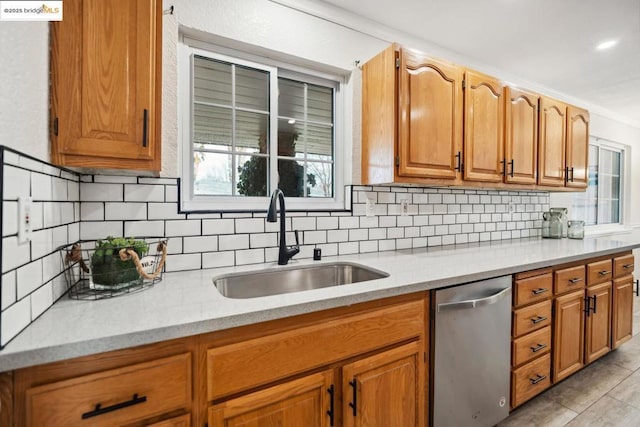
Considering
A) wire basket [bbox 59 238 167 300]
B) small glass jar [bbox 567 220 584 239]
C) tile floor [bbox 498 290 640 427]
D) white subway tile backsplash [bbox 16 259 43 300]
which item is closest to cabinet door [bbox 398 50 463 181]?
wire basket [bbox 59 238 167 300]

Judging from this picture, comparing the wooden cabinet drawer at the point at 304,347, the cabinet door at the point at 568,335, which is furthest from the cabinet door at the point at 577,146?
the wooden cabinet drawer at the point at 304,347

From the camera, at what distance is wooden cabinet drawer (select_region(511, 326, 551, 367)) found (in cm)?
171

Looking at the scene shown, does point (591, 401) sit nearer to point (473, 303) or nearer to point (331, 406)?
point (473, 303)

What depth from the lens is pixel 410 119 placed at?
1.80 meters

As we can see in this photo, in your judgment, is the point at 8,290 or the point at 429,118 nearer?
the point at 8,290

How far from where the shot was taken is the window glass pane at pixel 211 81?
165 centimetres

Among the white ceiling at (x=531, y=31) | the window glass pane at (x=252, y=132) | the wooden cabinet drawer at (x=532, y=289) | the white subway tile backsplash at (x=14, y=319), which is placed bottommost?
the wooden cabinet drawer at (x=532, y=289)

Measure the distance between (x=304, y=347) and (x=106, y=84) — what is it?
114 centimetres

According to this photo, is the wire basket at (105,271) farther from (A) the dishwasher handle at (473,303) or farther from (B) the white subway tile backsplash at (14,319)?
(A) the dishwasher handle at (473,303)

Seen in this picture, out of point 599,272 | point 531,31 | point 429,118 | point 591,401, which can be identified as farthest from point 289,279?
point 531,31

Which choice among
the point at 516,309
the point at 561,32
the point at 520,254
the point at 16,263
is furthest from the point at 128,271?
the point at 561,32

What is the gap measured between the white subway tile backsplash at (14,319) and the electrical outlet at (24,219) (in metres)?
0.16

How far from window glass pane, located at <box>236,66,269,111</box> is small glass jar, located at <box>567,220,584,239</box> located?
3.16 m

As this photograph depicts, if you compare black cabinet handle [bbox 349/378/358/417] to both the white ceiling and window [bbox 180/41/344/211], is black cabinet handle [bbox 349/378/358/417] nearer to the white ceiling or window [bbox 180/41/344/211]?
window [bbox 180/41/344/211]
